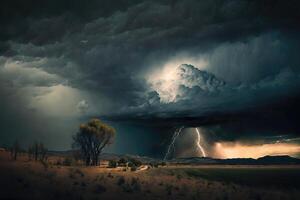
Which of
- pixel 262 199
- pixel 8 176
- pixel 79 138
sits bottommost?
pixel 262 199

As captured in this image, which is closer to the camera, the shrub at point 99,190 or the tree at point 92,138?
the shrub at point 99,190

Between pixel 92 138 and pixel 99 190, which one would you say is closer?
pixel 99 190

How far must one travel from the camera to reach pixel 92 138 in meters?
90.4

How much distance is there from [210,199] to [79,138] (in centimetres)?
6573

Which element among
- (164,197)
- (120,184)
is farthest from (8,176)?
(164,197)

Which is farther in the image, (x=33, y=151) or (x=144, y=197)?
(x=33, y=151)

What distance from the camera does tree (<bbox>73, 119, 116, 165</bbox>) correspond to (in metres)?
88.9

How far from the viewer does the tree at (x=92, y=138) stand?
88.9 metres

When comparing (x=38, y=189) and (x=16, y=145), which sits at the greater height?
(x=16, y=145)

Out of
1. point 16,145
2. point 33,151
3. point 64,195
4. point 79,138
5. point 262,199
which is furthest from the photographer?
point 79,138

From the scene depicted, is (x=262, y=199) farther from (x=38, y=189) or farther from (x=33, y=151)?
(x=33, y=151)

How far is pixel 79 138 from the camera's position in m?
90.9

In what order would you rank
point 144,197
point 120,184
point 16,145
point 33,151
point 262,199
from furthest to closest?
point 33,151
point 16,145
point 120,184
point 262,199
point 144,197

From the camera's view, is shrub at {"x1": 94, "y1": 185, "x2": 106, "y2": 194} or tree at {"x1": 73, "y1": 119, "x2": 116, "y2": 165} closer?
shrub at {"x1": 94, "y1": 185, "x2": 106, "y2": 194}
